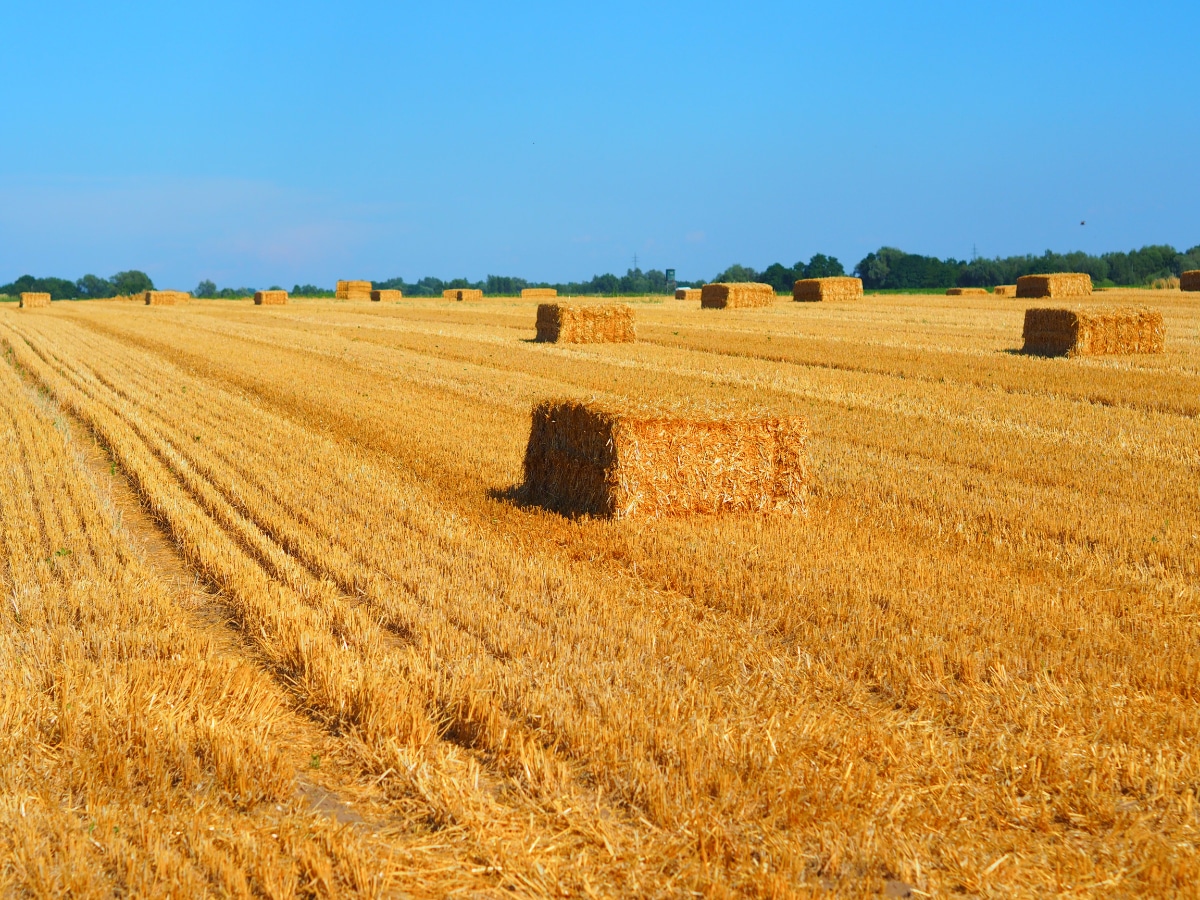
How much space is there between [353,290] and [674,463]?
60.2 meters

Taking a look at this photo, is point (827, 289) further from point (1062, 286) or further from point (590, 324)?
point (590, 324)

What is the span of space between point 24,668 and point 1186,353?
2334 centimetres

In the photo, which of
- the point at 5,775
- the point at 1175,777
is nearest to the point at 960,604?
the point at 1175,777

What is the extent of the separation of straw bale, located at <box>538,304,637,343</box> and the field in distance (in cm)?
1536

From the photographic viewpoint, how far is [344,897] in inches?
157

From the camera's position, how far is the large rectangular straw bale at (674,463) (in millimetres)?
9508

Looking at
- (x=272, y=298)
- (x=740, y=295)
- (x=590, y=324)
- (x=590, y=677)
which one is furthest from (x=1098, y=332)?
(x=272, y=298)

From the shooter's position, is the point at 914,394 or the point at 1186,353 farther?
the point at 1186,353

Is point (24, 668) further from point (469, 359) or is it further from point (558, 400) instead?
point (469, 359)

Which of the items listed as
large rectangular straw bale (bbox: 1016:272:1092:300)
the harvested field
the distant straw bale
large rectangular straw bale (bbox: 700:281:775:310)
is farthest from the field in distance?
the harvested field

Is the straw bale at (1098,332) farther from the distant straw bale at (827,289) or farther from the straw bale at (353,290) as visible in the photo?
the straw bale at (353,290)

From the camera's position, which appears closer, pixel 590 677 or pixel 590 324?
pixel 590 677

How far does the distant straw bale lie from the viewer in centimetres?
5006

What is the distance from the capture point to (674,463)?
9.66 metres
